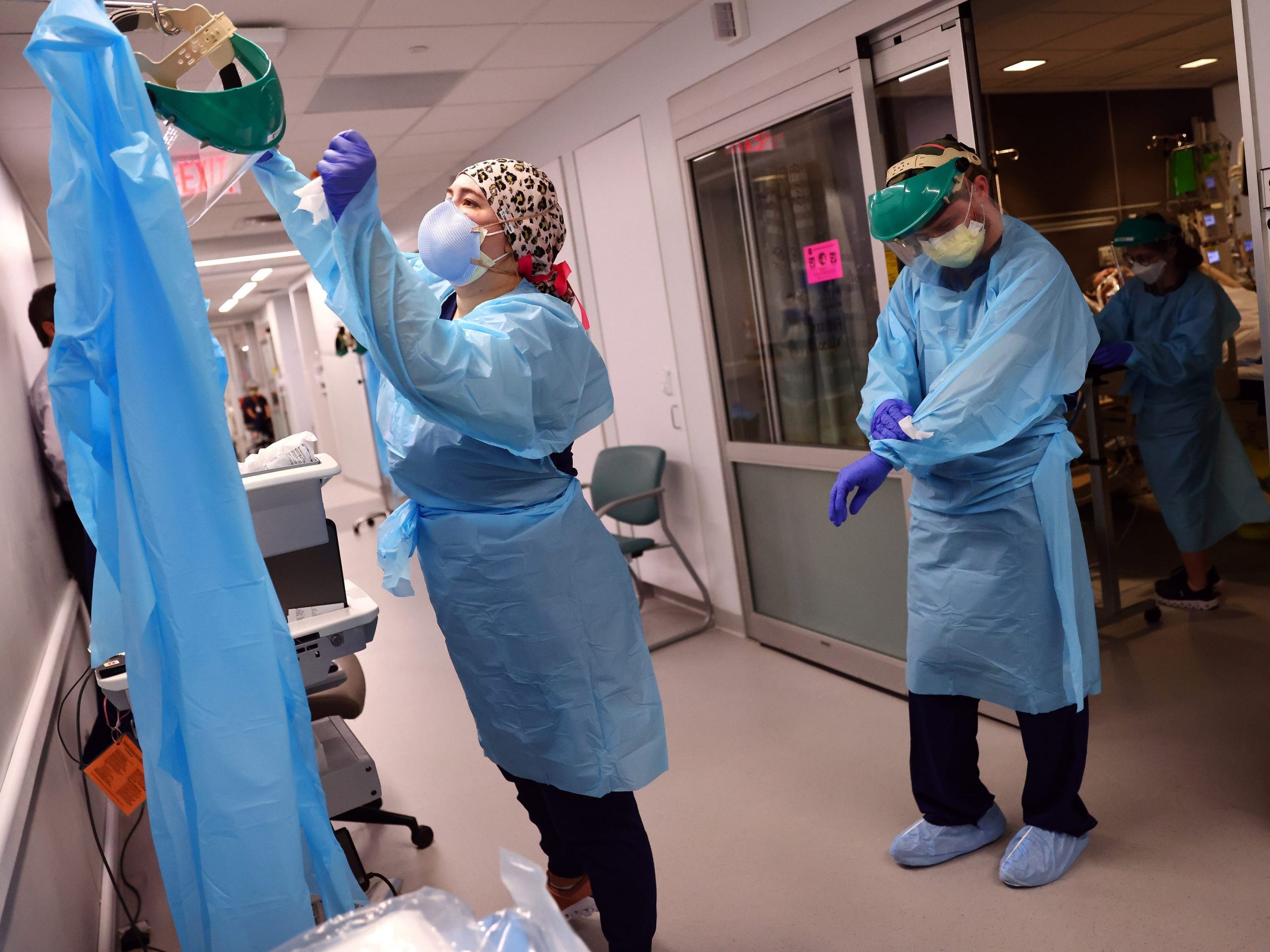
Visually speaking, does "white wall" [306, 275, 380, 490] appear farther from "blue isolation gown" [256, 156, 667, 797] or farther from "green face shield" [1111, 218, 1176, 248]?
"blue isolation gown" [256, 156, 667, 797]

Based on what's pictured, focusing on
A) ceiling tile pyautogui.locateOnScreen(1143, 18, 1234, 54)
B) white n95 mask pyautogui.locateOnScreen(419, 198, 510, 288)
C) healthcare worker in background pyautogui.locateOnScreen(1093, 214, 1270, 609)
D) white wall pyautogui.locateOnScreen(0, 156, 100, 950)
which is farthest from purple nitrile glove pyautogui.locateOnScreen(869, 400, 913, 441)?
ceiling tile pyautogui.locateOnScreen(1143, 18, 1234, 54)

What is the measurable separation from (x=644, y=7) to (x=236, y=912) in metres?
3.17

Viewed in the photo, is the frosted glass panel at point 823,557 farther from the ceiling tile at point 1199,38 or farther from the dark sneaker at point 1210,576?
the ceiling tile at point 1199,38

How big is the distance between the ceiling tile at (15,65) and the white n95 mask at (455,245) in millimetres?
1754

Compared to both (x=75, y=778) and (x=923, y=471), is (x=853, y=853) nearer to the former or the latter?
(x=923, y=471)

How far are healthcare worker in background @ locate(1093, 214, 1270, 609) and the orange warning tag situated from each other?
3278 mm

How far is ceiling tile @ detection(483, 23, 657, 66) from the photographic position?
348 cm

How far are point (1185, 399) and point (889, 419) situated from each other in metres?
2.08

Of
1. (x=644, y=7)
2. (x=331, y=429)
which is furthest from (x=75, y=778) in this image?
(x=331, y=429)

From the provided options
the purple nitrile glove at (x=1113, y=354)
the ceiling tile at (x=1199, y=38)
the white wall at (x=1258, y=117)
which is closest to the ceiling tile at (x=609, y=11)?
the purple nitrile glove at (x=1113, y=354)

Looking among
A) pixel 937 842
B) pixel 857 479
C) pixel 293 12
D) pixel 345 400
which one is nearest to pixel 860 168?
pixel 857 479

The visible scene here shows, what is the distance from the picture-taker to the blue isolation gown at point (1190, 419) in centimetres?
340

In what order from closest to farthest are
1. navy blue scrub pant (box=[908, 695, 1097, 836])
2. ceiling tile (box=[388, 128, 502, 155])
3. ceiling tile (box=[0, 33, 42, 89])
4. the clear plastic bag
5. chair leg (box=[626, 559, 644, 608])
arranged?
1. the clear plastic bag
2. navy blue scrub pant (box=[908, 695, 1097, 836])
3. ceiling tile (box=[0, 33, 42, 89])
4. chair leg (box=[626, 559, 644, 608])
5. ceiling tile (box=[388, 128, 502, 155])

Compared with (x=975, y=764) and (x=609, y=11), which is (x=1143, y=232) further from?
(x=975, y=764)
